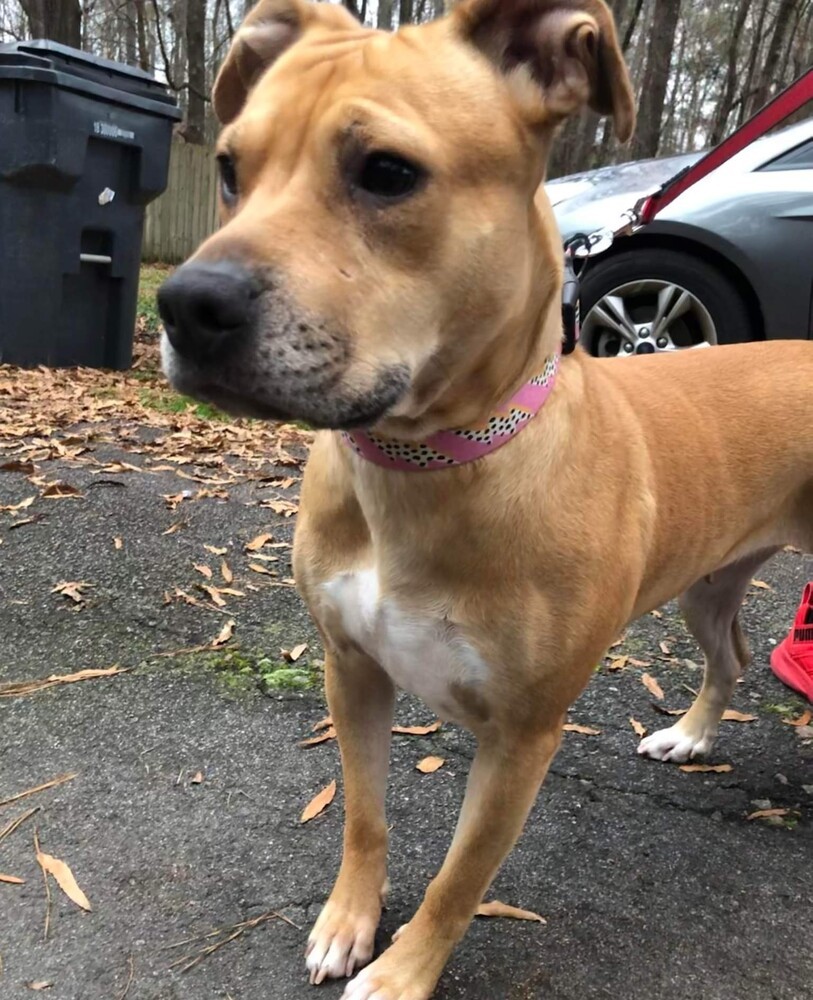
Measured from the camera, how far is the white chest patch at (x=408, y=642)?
1952 mm

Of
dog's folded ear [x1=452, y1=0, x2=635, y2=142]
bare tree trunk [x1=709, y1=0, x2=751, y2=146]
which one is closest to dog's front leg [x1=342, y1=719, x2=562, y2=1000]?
dog's folded ear [x1=452, y1=0, x2=635, y2=142]

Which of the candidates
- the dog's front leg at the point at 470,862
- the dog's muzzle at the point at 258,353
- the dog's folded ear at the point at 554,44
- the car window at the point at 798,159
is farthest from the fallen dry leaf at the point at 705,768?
the car window at the point at 798,159

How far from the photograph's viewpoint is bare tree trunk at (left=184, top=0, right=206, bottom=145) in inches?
811

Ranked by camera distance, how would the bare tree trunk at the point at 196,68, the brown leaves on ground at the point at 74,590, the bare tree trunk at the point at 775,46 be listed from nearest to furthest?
the brown leaves on ground at the point at 74,590 < the bare tree trunk at the point at 775,46 < the bare tree trunk at the point at 196,68

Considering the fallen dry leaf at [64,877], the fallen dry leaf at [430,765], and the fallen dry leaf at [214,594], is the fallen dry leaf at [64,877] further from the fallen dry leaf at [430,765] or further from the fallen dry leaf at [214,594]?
the fallen dry leaf at [214,594]

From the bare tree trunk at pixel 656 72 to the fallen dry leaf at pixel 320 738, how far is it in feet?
44.6

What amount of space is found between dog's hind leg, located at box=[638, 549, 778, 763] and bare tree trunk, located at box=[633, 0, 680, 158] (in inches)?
511

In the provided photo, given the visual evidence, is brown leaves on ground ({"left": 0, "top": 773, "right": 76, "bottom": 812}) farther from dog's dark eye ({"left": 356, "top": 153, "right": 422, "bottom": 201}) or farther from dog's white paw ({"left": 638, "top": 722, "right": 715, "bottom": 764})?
dog's dark eye ({"left": 356, "top": 153, "right": 422, "bottom": 201})

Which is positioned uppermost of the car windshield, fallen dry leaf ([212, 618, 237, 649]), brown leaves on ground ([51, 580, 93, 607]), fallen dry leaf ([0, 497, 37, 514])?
the car windshield

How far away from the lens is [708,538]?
2504 mm

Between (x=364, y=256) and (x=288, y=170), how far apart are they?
228 mm

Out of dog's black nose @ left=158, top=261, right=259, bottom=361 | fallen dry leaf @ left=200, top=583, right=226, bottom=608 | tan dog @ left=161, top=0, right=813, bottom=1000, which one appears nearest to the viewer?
dog's black nose @ left=158, top=261, right=259, bottom=361

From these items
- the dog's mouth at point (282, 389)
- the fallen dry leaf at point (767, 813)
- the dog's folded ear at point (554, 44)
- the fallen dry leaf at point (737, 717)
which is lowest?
the fallen dry leaf at point (767, 813)

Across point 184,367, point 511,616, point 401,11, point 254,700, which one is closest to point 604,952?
point 511,616
